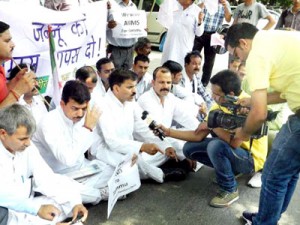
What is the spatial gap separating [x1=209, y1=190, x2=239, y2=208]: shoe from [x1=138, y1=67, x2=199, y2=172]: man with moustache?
0.54m

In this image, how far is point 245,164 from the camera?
3139 mm

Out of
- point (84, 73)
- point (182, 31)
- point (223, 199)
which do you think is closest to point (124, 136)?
point (84, 73)

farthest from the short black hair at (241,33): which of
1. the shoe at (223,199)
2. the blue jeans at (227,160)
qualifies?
the shoe at (223,199)

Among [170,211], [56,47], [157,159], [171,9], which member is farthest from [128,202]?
[171,9]

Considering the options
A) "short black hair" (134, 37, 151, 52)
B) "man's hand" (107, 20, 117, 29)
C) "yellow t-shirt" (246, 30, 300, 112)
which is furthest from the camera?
"short black hair" (134, 37, 151, 52)

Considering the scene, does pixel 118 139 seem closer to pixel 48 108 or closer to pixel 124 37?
pixel 48 108

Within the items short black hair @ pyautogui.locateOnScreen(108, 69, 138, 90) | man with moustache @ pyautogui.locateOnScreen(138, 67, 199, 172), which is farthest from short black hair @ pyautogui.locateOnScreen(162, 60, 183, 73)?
short black hair @ pyautogui.locateOnScreen(108, 69, 138, 90)

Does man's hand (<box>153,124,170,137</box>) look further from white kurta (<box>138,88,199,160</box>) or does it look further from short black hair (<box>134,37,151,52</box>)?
short black hair (<box>134,37,151,52</box>)

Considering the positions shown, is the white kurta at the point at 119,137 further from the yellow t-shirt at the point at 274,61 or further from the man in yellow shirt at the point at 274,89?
the yellow t-shirt at the point at 274,61

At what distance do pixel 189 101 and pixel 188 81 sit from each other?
34 centimetres

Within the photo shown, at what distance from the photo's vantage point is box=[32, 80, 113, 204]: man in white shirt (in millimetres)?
2820

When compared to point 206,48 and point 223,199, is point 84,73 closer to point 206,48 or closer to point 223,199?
point 223,199

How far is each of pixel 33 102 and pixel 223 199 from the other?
1.71 metres

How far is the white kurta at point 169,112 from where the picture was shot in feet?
12.3
